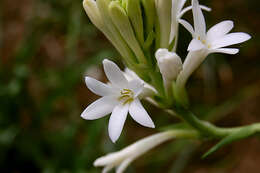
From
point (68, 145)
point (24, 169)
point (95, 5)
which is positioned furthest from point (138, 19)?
point (24, 169)

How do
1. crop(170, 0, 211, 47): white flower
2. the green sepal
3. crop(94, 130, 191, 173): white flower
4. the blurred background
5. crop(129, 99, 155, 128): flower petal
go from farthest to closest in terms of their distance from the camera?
1. the blurred background
2. crop(94, 130, 191, 173): white flower
3. crop(170, 0, 211, 47): white flower
4. the green sepal
5. crop(129, 99, 155, 128): flower petal

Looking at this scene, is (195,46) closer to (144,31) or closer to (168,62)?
(168,62)

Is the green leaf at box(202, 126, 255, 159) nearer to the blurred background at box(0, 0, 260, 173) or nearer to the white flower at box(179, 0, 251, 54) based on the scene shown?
the white flower at box(179, 0, 251, 54)

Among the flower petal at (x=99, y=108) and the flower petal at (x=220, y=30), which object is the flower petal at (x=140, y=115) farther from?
the flower petal at (x=220, y=30)

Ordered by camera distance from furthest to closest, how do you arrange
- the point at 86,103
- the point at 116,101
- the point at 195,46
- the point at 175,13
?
the point at 86,103
the point at 175,13
the point at 116,101
the point at 195,46

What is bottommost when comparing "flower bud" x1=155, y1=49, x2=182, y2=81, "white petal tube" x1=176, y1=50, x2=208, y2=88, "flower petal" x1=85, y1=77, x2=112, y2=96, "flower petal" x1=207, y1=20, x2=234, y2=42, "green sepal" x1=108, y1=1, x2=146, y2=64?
"white petal tube" x1=176, y1=50, x2=208, y2=88

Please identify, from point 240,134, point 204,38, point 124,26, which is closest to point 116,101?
point 124,26

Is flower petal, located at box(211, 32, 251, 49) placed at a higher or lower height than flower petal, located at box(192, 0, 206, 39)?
lower

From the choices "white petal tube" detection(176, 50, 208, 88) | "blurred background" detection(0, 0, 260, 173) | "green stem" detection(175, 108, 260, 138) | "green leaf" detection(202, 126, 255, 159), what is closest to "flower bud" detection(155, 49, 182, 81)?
"white petal tube" detection(176, 50, 208, 88)

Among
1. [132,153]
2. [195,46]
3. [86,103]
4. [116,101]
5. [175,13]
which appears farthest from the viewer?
[86,103]
